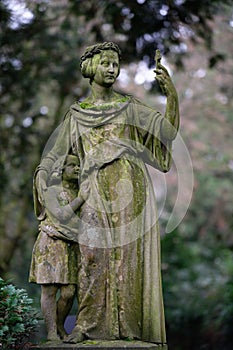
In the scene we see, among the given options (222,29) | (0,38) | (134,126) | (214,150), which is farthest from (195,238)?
(134,126)

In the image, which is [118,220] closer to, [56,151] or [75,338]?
[56,151]

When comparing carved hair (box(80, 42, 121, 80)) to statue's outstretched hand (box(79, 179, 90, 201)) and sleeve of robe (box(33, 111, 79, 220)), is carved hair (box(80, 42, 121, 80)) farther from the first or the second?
statue's outstretched hand (box(79, 179, 90, 201))

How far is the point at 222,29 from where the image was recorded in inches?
711

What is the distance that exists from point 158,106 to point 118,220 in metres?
13.6

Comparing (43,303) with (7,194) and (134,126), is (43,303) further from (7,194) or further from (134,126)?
(7,194)

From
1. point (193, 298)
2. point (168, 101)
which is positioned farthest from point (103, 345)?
point (193, 298)

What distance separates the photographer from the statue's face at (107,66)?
6367mm

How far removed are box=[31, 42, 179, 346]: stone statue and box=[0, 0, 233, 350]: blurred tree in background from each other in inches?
213

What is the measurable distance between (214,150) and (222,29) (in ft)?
13.3

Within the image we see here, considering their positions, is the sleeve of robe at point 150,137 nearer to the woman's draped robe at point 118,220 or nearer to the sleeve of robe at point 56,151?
the woman's draped robe at point 118,220

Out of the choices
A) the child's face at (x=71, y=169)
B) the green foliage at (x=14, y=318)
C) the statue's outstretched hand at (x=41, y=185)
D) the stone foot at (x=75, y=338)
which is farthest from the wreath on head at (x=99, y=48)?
the stone foot at (x=75, y=338)

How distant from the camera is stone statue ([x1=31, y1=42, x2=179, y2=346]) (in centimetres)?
595

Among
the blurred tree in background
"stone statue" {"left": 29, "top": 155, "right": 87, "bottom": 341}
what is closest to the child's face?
"stone statue" {"left": 29, "top": 155, "right": 87, "bottom": 341}

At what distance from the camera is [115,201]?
20.4 ft
